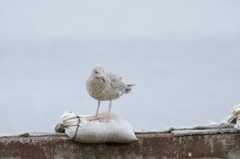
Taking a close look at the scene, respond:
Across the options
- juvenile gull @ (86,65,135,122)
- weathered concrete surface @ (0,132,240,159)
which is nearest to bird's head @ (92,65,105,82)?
juvenile gull @ (86,65,135,122)

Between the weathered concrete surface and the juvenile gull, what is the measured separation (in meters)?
0.34

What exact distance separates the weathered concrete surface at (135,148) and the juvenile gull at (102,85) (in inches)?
13.2

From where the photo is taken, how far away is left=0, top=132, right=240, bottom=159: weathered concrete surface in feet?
12.0

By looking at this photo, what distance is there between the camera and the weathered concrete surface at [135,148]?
365 cm

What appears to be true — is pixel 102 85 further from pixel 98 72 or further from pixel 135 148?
pixel 135 148

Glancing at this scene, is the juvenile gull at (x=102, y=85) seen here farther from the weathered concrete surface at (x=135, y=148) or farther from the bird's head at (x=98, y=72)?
the weathered concrete surface at (x=135, y=148)

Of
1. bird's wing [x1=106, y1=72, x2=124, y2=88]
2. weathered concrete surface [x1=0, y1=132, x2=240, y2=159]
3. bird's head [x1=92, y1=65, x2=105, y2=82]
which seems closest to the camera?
weathered concrete surface [x1=0, y1=132, x2=240, y2=159]

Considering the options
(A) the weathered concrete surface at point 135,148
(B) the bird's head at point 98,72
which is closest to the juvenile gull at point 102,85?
(B) the bird's head at point 98,72

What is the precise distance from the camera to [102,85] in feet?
12.6

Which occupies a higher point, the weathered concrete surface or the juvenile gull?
the juvenile gull

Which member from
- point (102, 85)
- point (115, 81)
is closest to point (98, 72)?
point (102, 85)

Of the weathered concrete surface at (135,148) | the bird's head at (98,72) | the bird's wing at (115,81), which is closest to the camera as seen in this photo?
the weathered concrete surface at (135,148)

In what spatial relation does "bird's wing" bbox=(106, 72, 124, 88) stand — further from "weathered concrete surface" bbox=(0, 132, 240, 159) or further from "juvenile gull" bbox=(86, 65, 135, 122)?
"weathered concrete surface" bbox=(0, 132, 240, 159)

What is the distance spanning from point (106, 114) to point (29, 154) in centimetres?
91
